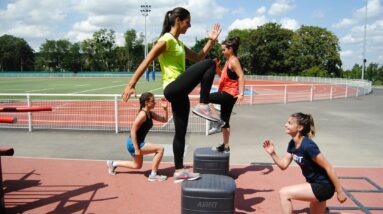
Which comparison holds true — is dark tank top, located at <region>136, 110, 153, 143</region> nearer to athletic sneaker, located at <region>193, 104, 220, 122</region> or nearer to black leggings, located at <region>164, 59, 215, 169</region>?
black leggings, located at <region>164, 59, 215, 169</region>

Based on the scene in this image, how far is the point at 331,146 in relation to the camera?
27.6 ft

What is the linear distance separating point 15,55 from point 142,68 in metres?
123

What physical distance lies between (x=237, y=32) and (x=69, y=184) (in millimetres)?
104372

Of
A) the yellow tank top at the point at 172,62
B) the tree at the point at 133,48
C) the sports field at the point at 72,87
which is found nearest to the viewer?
the yellow tank top at the point at 172,62

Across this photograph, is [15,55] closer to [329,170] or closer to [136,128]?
[136,128]

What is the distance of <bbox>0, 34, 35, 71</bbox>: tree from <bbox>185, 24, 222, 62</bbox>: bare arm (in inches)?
4784

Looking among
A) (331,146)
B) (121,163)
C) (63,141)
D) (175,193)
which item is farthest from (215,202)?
(63,141)

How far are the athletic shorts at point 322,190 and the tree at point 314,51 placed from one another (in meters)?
70.1

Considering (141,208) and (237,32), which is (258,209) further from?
(237,32)

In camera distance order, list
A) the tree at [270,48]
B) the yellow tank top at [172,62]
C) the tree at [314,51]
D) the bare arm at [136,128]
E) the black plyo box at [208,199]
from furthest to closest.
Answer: the tree at [270,48], the tree at [314,51], the bare arm at [136,128], the yellow tank top at [172,62], the black plyo box at [208,199]

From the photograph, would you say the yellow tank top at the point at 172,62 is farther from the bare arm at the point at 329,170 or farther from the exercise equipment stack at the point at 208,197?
the bare arm at the point at 329,170

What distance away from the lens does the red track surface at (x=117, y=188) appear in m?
4.38

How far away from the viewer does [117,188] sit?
5.13 metres

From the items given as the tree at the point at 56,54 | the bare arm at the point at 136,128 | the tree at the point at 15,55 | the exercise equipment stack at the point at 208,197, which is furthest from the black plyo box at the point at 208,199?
the tree at the point at 15,55
